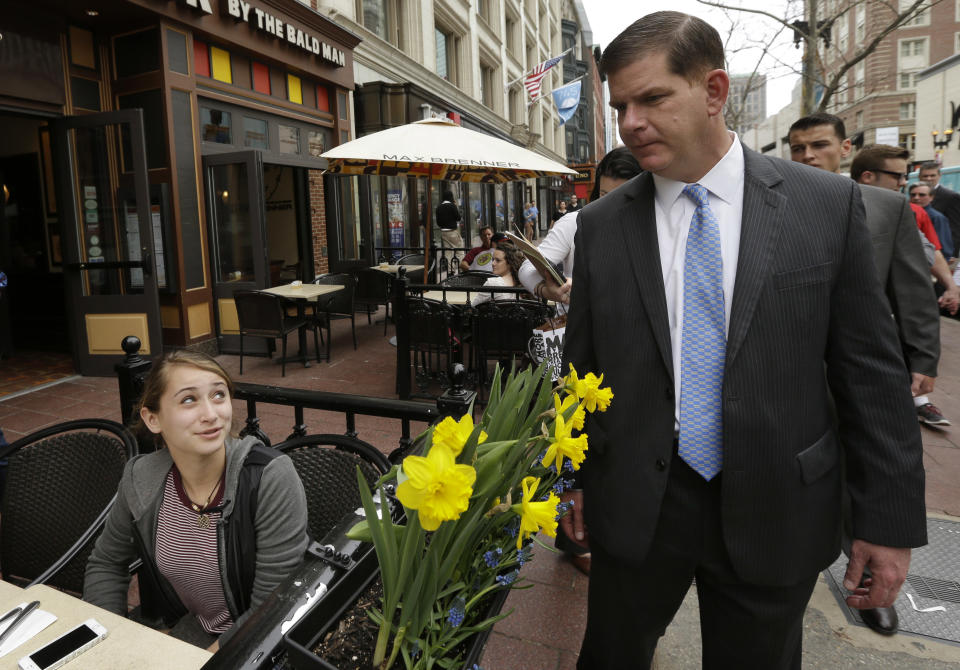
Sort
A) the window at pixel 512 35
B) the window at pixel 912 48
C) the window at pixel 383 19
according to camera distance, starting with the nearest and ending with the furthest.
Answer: the window at pixel 383 19
the window at pixel 512 35
the window at pixel 912 48

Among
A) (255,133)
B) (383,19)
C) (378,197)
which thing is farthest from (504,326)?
(383,19)

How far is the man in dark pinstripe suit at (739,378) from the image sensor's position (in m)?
1.38

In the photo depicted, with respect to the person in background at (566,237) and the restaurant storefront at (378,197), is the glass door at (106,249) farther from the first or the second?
the person in background at (566,237)

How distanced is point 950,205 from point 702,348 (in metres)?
10.3

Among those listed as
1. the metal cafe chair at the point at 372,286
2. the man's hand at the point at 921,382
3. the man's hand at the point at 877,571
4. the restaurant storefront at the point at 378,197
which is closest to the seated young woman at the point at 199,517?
the man's hand at the point at 877,571

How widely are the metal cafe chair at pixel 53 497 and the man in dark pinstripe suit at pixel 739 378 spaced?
6.12ft

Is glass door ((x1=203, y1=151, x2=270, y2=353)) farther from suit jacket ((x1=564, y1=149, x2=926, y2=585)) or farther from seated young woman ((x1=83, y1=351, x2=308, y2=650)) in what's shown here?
suit jacket ((x1=564, y1=149, x2=926, y2=585))

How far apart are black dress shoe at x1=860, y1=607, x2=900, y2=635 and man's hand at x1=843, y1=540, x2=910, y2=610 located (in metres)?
1.38

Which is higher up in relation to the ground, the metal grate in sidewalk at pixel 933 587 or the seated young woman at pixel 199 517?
the seated young woman at pixel 199 517

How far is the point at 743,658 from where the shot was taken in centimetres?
152

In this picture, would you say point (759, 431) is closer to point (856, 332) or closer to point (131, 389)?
point (856, 332)

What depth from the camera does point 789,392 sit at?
1.40 metres

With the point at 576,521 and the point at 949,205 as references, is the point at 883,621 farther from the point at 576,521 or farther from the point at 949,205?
the point at 949,205

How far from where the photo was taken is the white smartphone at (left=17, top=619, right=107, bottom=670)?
4.35 feet
